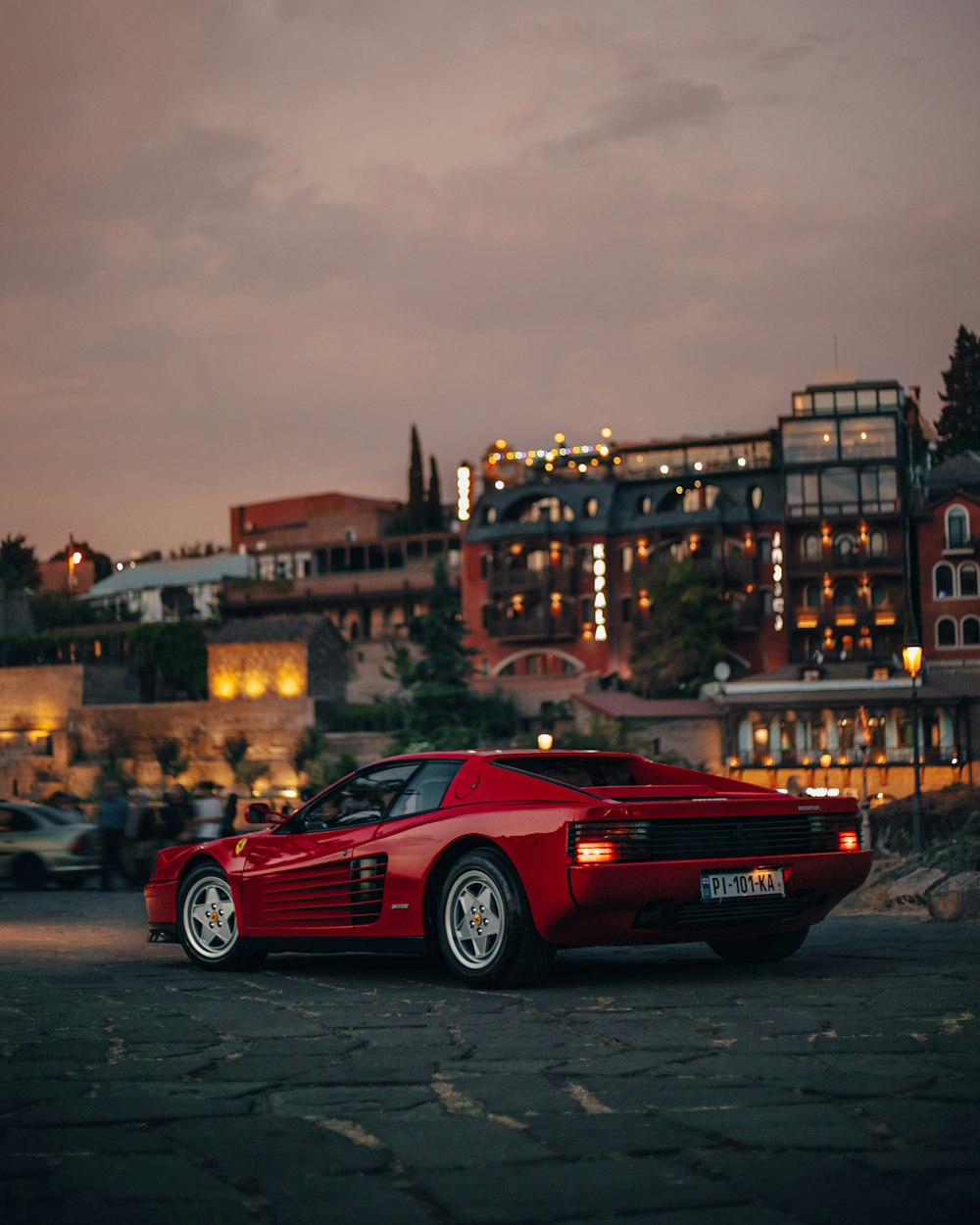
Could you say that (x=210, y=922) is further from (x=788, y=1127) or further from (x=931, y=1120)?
(x=931, y=1120)

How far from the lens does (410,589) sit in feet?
342

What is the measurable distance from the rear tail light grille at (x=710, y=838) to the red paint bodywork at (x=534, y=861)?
28 millimetres

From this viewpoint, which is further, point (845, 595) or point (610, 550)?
point (610, 550)

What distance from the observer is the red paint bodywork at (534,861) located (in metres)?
8.91

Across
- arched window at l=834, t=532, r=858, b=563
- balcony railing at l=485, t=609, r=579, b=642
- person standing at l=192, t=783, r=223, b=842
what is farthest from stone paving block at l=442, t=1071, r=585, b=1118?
balcony railing at l=485, t=609, r=579, b=642

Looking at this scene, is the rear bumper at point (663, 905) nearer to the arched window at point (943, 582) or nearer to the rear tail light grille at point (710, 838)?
the rear tail light grille at point (710, 838)

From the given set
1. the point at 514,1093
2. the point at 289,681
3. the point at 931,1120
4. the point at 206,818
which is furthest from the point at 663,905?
the point at 289,681

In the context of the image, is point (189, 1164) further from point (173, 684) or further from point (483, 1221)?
point (173, 684)

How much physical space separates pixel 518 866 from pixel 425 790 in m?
1.16

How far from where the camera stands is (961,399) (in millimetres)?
98625

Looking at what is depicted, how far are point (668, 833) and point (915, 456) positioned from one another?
76678 mm

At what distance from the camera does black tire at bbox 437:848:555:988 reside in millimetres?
9008

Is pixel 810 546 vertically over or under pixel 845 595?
over

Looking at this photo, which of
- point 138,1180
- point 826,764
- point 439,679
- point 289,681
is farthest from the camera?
point 289,681
